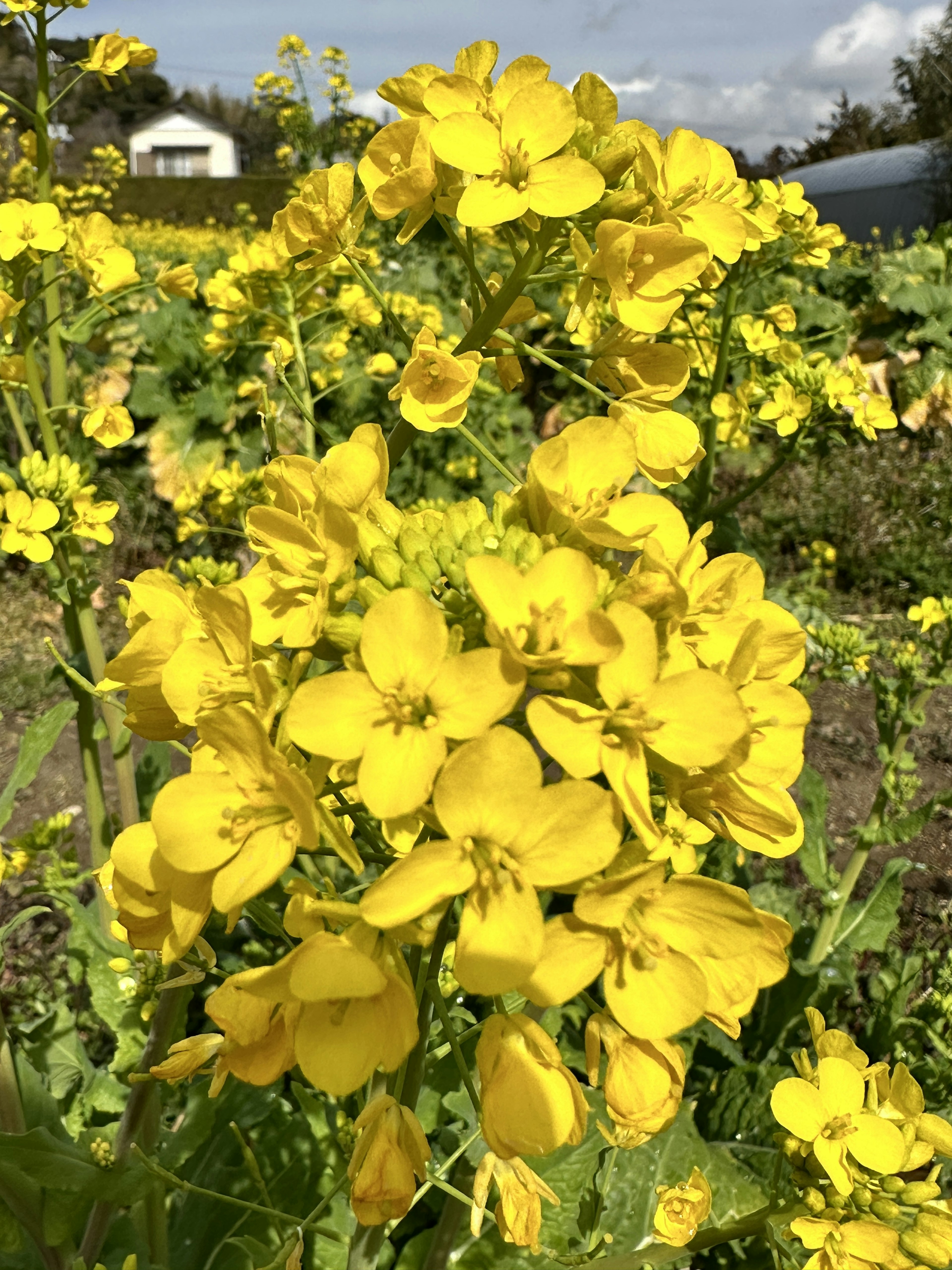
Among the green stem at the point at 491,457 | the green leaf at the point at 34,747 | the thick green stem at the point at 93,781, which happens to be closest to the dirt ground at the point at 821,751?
the thick green stem at the point at 93,781

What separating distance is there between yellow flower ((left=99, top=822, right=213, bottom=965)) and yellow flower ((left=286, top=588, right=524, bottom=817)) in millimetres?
220

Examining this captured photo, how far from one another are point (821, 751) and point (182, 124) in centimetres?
5931

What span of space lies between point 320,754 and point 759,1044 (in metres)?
2.76

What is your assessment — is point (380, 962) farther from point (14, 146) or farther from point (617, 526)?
point (14, 146)

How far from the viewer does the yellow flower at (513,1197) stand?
1122 mm

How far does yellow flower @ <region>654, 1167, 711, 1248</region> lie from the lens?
140 centimetres

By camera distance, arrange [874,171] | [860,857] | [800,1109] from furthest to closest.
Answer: [874,171] → [860,857] → [800,1109]

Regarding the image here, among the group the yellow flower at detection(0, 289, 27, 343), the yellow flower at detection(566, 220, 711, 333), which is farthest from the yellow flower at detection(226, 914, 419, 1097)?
the yellow flower at detection(0, 289, 27, 343)

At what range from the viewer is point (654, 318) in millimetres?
1207

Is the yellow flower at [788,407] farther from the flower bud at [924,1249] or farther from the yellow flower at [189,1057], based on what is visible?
the yellow flower at [189,1057]

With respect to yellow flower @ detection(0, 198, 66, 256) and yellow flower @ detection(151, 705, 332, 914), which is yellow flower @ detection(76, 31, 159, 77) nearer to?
yellow flower @ detection(0, 198, 66, 256)

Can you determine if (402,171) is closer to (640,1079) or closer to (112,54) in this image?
(640,1079)

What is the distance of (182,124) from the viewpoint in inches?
2058

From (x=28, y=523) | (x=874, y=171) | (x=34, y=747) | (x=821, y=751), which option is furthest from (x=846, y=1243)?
(x=874, y=171)
